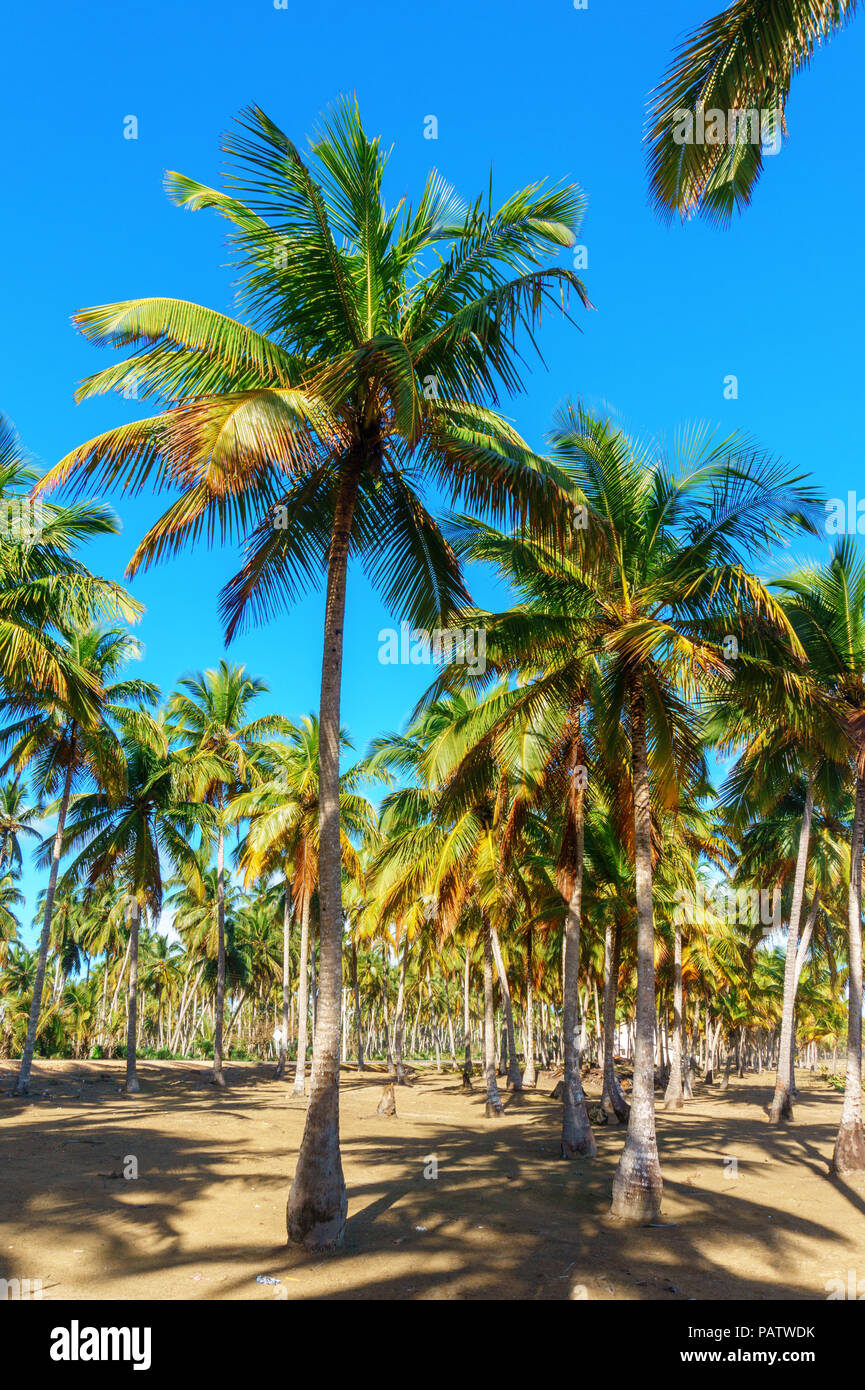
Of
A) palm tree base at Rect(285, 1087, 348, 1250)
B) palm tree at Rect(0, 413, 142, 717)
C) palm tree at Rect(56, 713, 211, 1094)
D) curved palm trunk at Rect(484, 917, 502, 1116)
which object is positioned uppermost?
palm tree at Rect(0, 413, 142, 717)

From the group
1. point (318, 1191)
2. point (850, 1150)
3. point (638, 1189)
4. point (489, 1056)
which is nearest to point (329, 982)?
point (318, 1191)

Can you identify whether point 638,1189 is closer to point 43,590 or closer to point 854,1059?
point 854,1059

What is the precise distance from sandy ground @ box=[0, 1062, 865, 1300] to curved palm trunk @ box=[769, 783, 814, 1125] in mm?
2251

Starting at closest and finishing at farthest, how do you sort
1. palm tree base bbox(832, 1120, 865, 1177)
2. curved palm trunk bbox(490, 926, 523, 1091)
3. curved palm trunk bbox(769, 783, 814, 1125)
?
palm tree base bbox(832, 1120, 865, 1177), curved palm trunk bbox(769, 783, 814, 1125), curved palm trunk bbox(490, 926, 523, 1091)

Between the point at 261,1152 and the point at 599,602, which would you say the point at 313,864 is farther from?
the point at 599,602

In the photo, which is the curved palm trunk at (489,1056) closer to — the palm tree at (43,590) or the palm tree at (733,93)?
the palm tree at (43,590)

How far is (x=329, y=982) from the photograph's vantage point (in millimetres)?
9164

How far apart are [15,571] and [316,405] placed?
1009 cm

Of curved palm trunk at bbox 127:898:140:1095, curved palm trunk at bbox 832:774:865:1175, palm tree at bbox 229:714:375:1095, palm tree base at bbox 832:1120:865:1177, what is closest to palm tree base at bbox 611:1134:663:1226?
curved palm trunk at bbox 832:774:865:1175

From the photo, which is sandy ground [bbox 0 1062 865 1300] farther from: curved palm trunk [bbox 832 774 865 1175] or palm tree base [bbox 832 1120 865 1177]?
curved palm trunk [bbox 832 774 865 1175]

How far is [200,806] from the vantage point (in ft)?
89.7

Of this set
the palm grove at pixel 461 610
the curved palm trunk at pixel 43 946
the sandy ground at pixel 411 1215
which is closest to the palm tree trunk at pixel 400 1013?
the palm grove at pixel 461 610

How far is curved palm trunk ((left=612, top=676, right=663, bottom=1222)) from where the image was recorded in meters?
10.5

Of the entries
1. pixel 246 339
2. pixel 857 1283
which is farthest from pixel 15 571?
pixel 857 1283
